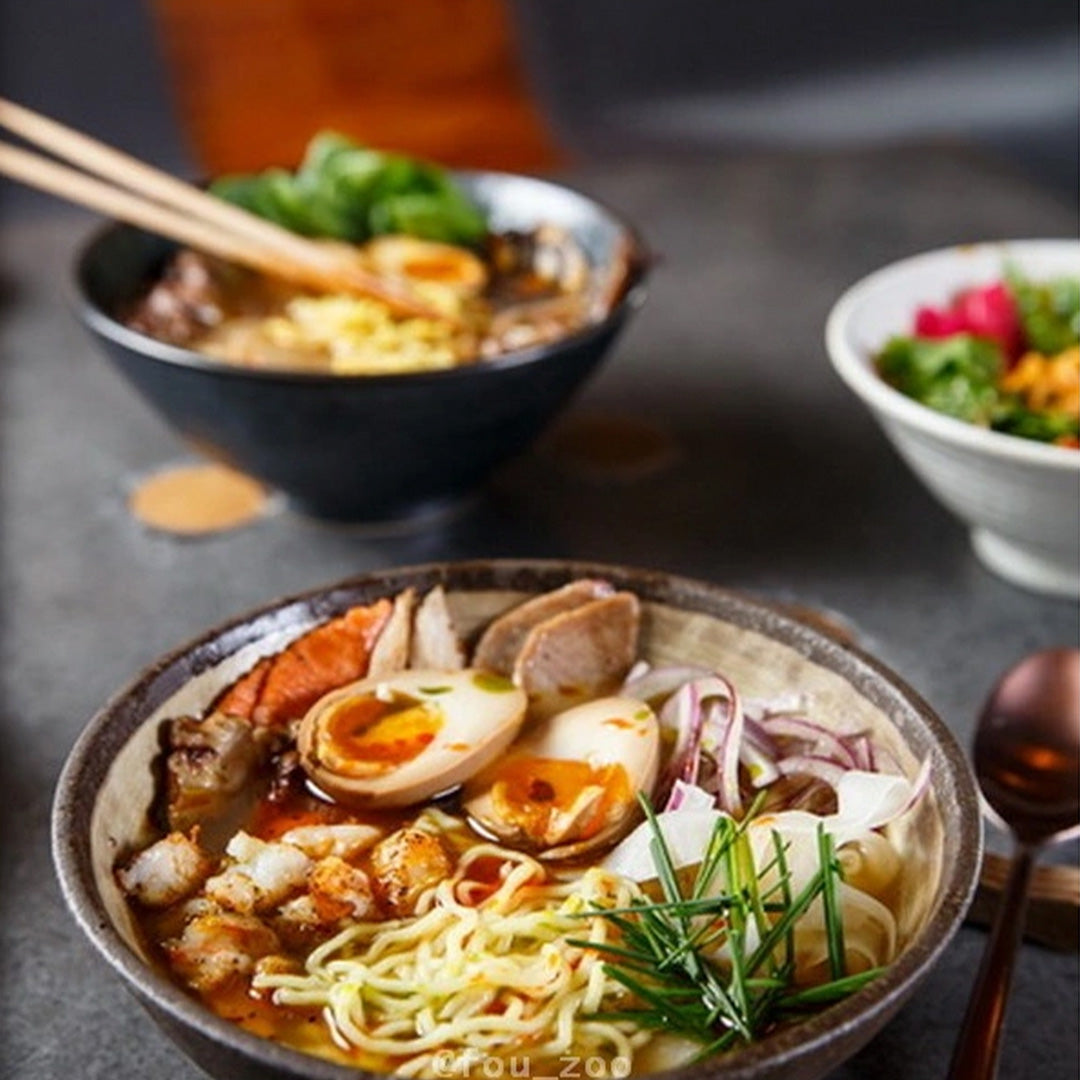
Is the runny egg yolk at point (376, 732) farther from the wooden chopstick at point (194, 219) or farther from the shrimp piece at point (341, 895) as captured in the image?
the wooden chopstick at point (194, 219)

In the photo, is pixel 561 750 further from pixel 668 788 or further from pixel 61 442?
pixel 61 442

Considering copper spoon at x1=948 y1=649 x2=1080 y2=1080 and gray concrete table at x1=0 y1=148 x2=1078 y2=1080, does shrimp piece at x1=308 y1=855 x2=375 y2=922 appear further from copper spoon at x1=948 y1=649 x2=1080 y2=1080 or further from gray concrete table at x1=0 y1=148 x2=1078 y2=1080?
copper spoon at x1=948 y1=649 x2=1080 y2=1080

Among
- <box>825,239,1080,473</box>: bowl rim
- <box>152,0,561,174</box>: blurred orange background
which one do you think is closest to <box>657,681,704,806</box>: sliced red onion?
<box>825,239,1080,473</box>: bowl rim

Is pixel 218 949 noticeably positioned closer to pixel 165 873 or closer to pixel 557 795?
pixel 165 873

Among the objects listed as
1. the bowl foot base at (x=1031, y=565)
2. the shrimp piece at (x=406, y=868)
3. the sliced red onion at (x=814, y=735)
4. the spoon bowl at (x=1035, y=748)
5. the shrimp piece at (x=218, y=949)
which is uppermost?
the shrimp piece at (x=218, y=949)

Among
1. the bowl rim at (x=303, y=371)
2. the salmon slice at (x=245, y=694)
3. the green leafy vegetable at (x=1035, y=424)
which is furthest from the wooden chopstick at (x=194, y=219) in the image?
the salmon slice at (x=245, y=694)

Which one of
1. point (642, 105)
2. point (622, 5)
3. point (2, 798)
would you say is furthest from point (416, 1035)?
point (622, 5)

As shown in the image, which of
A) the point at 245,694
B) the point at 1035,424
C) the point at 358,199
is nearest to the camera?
the point at 245,694

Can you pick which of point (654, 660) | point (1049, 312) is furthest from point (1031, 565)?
point (654, 660)
